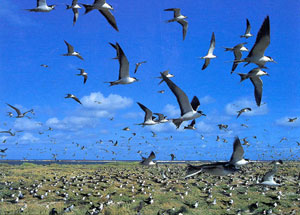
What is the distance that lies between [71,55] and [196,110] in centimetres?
956

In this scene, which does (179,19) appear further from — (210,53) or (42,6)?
(42,6)

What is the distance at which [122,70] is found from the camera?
43.0ft

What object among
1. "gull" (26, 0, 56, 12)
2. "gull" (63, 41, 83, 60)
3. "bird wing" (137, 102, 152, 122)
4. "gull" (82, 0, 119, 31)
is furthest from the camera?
"gull" (63, 41, 83, 60)

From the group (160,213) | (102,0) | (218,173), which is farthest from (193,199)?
(102,0)

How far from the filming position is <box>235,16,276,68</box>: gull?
35.5ft

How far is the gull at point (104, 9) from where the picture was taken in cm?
1202

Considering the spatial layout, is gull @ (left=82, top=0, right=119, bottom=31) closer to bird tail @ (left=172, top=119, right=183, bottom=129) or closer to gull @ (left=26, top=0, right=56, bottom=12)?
gull @ (left=26, top=0, right=56, bottom=12)

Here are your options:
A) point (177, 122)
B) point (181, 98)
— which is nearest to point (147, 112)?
point (177, 122)

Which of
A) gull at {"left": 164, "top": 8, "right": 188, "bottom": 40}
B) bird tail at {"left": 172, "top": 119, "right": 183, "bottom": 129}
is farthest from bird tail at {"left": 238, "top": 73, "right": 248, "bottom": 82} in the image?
gull at {"left": 164, "top": 8, "right": 188, "bottom": 40}

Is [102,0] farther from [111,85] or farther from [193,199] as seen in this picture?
[193,199]

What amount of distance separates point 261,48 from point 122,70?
5.93 meters

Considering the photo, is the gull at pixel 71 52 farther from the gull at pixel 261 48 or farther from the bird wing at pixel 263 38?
the bird wing at pixel 263 38

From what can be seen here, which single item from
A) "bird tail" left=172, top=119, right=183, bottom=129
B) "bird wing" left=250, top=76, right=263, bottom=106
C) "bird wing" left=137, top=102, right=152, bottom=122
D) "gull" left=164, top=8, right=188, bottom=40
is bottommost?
A: "bird tail" left=172, top=119, right=183, bottom=129

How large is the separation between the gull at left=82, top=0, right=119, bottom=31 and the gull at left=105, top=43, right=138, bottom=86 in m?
0.96
